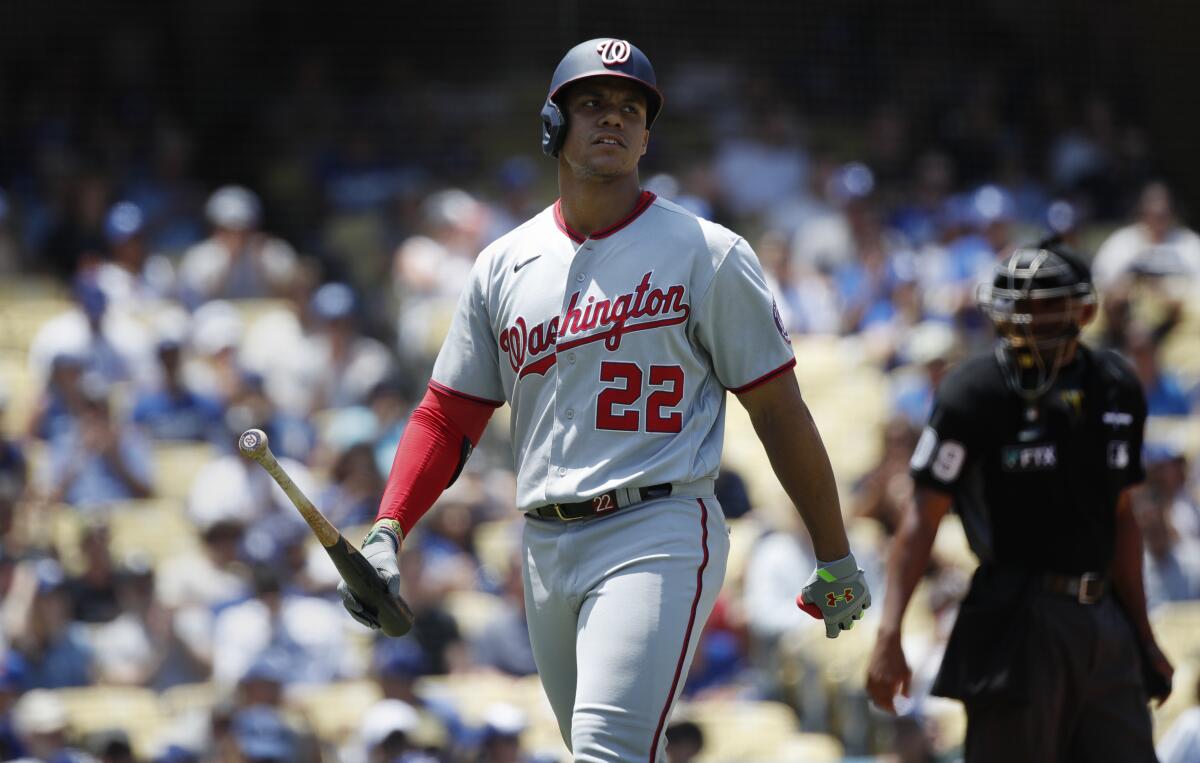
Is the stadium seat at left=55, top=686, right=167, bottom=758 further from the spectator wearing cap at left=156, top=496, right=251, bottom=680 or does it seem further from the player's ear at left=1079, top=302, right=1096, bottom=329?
the player's ear at left=1079, top=302, right=1096, bottom=329

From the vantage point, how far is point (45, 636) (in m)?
8.31

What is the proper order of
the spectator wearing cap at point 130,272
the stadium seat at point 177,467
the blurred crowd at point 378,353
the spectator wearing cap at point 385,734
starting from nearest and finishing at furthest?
the spectator wearing cap at point 385,734
the blurred crowd at point 378,353
the stadium seat at point 177,467
the spectator wearing cap at point 130,272

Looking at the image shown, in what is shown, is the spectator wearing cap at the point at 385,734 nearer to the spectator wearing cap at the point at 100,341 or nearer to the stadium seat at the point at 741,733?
the stadium seat at the point at 741,733

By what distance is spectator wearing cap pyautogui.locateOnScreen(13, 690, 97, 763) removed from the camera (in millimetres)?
7426

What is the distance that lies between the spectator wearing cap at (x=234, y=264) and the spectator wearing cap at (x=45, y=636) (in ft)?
Result: 10.6

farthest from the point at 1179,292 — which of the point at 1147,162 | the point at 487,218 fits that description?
the point at 487,218

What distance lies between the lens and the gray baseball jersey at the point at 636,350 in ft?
12.7

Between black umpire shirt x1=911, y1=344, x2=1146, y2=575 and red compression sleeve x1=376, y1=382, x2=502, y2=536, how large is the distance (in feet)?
4.17

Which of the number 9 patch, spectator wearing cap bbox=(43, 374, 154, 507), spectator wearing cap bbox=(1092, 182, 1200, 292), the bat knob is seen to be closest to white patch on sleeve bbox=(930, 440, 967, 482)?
the number 9 patch

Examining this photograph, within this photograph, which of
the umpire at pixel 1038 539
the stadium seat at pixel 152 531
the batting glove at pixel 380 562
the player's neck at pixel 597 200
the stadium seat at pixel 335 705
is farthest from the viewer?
the stadium seat at pixel 152 531

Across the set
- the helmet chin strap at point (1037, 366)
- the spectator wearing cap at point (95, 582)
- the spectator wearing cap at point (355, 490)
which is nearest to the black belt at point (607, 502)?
the helmet chin strap at point (1037, 366)

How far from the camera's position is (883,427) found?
943cm

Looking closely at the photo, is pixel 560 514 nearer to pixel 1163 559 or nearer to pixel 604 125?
pixel 604 125

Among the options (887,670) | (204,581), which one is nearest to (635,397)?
(887,670)
